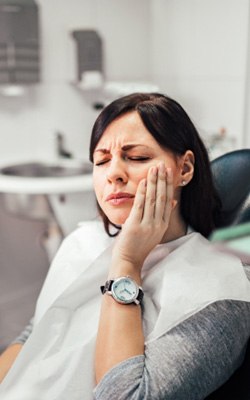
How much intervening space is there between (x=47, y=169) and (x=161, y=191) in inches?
57.5

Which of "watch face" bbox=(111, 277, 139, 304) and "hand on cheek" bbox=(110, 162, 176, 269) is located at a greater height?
"hand on cheek" bbox=(110, 162, 176, 269)

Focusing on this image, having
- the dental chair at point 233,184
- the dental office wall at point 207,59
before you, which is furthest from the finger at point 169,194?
the dental office wall at point 207,59

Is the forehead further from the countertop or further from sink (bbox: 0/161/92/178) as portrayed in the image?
sink (bbox: 0/161/92/178)

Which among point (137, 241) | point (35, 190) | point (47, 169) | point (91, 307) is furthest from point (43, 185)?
point (137, 241)

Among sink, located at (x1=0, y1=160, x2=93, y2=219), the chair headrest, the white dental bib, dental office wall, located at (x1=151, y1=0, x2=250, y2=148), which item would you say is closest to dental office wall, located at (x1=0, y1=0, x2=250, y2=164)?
dental office wall, located at (x1=151, y1=0, x2=250, y2=148)

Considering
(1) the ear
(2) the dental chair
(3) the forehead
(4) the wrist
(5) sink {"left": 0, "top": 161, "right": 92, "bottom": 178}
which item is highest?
(3) the forehead

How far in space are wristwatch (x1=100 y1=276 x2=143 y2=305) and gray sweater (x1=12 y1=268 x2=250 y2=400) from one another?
0.27 feet

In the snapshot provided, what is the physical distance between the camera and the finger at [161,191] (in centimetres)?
86

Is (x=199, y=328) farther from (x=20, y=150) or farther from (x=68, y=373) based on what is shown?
(x=20, y=150)

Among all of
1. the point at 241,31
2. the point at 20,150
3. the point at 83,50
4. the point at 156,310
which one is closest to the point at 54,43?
the point at 83,50

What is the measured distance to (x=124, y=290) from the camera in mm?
836

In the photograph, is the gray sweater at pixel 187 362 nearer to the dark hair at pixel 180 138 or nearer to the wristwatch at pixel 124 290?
the wristwatch at pixel 124 290

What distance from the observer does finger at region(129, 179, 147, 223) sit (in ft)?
2.82

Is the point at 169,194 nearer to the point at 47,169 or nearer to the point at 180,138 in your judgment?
the point at 180,138
